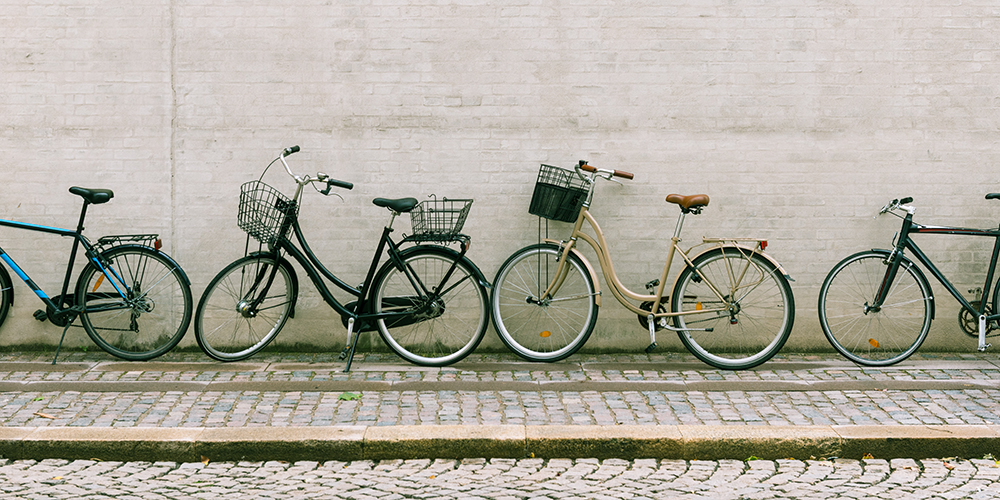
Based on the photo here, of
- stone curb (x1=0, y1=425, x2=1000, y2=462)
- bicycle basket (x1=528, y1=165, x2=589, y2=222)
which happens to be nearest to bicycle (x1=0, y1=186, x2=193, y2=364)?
stone curb (x1=0, y1=425, x2=1000, y2=462)

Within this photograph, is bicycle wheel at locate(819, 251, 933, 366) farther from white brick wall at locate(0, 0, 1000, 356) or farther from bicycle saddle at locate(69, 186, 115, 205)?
bicycle saddle at locate(69, 186, 115, 205)

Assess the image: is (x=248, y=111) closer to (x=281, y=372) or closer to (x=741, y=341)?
(x=281, y=372)

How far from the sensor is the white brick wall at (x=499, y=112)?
6934 mm

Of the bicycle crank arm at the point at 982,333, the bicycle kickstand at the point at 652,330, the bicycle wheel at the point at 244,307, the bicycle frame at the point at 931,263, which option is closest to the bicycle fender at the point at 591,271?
the bicycle kickstand at the point at 652,330

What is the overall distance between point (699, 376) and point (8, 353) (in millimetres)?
5340

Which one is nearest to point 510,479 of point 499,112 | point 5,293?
point 499,112

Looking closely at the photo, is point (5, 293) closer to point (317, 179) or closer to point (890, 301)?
point (317, 179)

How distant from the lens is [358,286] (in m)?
6.90

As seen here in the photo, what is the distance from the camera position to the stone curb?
4816 mm

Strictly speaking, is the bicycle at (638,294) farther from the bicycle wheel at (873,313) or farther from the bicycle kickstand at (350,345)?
the bicycle kickstand at (350,345)

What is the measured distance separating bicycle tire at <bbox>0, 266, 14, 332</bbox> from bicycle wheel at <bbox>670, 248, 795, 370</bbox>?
5.11 metres

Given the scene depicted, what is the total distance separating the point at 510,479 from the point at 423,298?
2319mm

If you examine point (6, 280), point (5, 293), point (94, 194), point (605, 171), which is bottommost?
point (5, 293)

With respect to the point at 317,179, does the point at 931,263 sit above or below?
below
